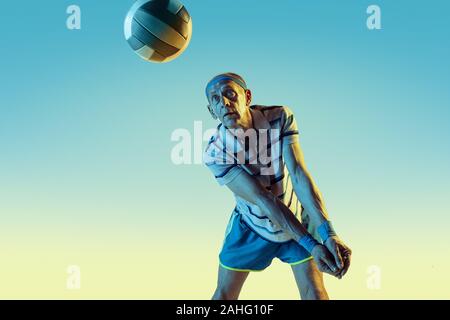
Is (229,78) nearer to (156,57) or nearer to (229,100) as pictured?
(229,100)

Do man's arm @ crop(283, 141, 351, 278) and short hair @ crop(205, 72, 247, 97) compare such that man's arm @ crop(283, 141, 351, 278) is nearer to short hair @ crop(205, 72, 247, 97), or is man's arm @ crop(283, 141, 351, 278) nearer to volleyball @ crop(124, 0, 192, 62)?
short hair @ crop(205, 72, 247, 97)

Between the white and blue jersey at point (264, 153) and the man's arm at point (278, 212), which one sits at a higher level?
the white and blue jersey at point (264, 153)

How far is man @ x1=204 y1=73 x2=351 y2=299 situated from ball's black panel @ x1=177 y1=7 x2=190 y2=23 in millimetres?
1105

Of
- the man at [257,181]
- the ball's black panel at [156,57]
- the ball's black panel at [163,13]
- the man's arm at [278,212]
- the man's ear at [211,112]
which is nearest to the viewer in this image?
the man's arm at [278,212]

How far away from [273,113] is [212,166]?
1.96 feet

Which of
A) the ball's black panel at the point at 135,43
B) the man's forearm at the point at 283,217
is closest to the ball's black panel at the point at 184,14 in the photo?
the ball's black panel at the point at 135,43

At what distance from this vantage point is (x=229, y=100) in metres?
4.05

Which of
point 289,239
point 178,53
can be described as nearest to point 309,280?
point 289,239

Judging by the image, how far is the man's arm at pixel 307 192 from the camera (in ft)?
11.2

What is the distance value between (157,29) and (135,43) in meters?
0.27

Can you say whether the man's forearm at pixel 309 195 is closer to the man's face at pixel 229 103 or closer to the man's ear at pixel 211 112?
the man's face at pixel 229 103

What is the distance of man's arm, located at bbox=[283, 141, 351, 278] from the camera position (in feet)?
11.2

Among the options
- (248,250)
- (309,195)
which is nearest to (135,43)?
(248,250)

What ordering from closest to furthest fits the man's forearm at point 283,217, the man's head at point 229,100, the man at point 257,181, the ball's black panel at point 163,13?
the man's forearm at point 283,217 → the man at point 257,181 → the man's head at point 229,100 → the ball's black panel at point 163,13
